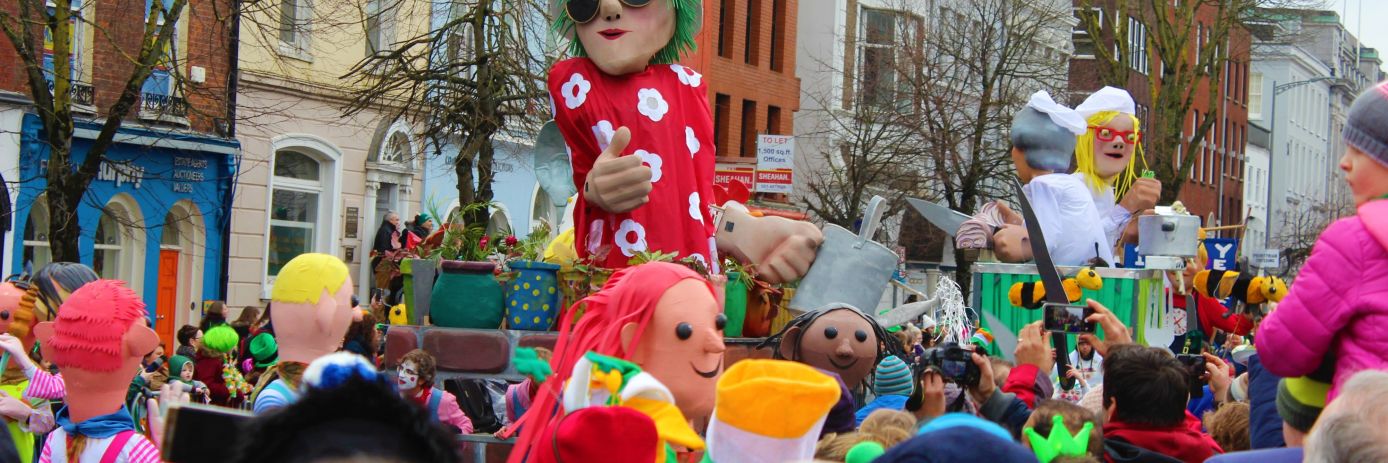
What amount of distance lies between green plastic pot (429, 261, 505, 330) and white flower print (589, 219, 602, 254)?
0.64 metres

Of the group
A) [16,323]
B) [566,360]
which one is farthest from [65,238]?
[566,360]

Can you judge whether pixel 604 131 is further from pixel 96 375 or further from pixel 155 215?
pixel 155 215

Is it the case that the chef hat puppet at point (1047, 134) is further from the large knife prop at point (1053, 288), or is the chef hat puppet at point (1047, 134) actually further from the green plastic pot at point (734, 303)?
the green plastic pot at point (734, 303)

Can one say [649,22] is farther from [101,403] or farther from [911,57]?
[911,57]

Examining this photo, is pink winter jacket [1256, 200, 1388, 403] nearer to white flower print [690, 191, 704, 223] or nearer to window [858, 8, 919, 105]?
white flower print [690, 191, 704, 223]

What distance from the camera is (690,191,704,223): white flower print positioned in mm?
7617

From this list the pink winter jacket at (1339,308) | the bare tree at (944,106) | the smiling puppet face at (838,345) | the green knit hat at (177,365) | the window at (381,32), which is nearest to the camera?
the pink winter jacket at (1339,308)

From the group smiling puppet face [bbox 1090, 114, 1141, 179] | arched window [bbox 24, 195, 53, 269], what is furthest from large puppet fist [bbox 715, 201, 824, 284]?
arched window [bbox 24, 195, 53, 269]

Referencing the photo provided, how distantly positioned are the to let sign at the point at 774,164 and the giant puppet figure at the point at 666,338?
16509 mm

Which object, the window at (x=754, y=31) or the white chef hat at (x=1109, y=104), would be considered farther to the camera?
the window at (x=754, y=31)

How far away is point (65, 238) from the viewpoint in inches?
472

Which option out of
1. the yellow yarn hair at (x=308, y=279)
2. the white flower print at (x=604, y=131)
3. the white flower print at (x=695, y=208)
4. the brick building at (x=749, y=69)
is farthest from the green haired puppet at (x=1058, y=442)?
the brick building at (x=749, y=69)

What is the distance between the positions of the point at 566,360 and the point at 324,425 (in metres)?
2.67

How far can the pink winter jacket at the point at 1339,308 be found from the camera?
4102mm
